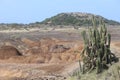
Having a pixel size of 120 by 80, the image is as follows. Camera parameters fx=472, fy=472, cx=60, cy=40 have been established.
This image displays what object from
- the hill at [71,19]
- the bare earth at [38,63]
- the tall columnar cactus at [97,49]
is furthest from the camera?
the hill at [71,19]

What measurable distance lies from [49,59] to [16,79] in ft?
45.7

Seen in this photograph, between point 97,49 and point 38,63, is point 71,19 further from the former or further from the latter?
point 97,49

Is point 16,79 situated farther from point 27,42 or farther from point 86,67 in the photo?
point 27,42

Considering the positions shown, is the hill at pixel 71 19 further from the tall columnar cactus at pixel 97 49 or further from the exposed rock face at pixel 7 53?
the tall columnar cactus at pixel 97 49

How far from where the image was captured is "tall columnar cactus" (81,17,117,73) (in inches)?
849

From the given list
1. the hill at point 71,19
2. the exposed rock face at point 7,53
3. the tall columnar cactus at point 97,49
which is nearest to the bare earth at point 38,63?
the exposed rock face at point 7,53

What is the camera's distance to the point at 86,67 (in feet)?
73.2

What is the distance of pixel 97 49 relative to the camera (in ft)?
71.7

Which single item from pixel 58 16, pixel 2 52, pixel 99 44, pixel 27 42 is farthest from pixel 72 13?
pixel 99 44

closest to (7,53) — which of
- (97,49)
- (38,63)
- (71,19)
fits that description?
(38,63)

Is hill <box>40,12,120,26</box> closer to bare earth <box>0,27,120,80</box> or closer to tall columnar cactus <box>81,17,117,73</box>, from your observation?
bare earth <box>0,27,120,80</box>

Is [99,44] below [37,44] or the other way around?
the other way around

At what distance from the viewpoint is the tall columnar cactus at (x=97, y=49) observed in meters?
21.6

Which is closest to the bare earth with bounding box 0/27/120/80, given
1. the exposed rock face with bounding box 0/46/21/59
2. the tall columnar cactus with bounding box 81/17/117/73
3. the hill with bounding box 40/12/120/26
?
the exposed rock face with bounding box 0/46/21/59
